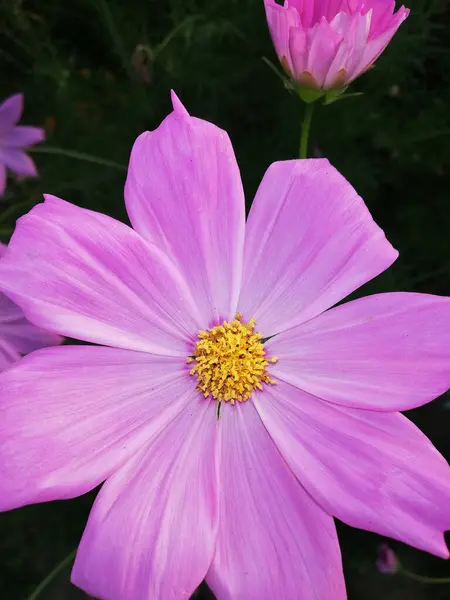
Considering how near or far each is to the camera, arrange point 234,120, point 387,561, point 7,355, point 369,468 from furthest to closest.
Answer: point 234,120 < point 387,561 < point 7,355 < point 369,468

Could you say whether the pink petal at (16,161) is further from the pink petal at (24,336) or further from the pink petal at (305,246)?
the pink petal at (305,246)

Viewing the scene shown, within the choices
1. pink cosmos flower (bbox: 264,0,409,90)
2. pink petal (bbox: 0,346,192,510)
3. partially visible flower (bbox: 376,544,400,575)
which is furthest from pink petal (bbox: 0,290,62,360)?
partially visible flower (bbox: 376,544,400,575)

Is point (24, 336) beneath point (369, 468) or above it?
above

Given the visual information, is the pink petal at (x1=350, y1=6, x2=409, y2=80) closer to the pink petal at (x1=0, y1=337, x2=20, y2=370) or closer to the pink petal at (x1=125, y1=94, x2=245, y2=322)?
the pink petal at (x1=125, y1=94, x2=245, y2=322)

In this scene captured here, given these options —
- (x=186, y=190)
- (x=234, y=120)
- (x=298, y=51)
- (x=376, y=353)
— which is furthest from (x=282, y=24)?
(x=234, y=120)

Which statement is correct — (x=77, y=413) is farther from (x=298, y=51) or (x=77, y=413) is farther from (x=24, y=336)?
(x=298, y=51)

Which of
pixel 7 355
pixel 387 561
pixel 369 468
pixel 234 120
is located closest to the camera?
pixel 369 468

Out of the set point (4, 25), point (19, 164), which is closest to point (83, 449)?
point (19, 164)

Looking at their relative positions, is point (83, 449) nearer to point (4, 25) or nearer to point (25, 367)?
point (25, 367)

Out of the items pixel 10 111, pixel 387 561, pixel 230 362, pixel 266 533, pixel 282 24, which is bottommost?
pixel 387 561
